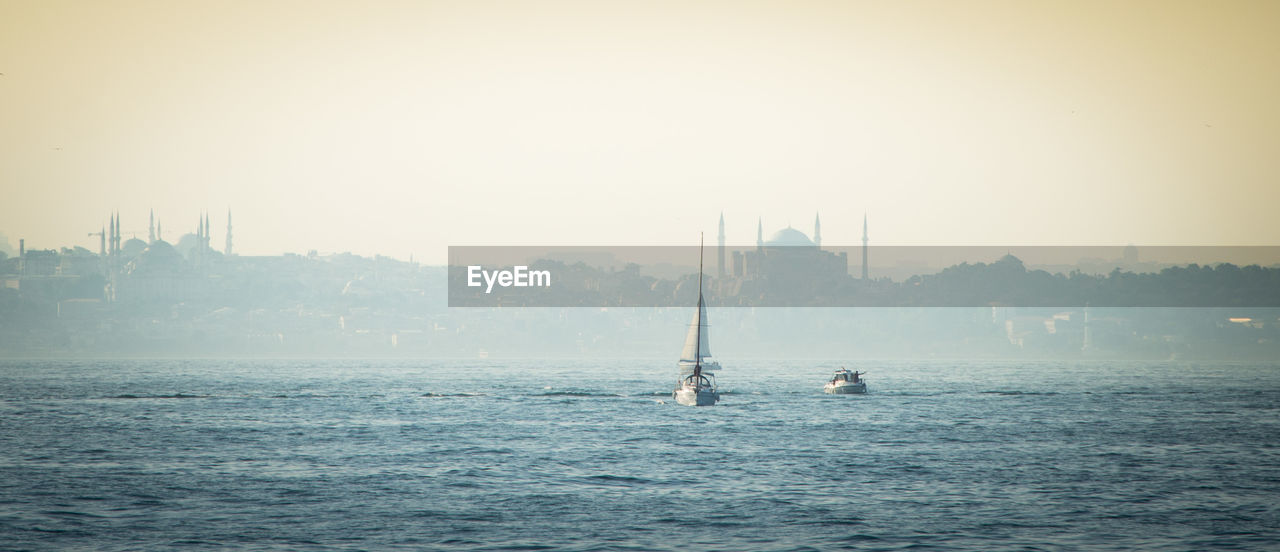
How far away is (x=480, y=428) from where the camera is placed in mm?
97875

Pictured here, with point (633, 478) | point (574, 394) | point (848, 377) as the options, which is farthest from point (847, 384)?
point (633, 478)

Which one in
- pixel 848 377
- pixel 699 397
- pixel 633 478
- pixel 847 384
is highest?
pixel 633 478

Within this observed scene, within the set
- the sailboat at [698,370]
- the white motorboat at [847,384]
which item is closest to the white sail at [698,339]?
the sailboat at [698,370]

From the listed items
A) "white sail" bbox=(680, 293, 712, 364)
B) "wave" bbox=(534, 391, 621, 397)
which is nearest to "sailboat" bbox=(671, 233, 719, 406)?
"white sail" bbox=(680, 293, 712, 364)

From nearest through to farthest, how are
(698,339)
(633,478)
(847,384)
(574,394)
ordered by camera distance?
(633,478) → (698,339) → (847,384) → (574,394)

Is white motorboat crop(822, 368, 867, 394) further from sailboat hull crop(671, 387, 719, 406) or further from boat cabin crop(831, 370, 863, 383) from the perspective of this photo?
sailboat hull crop(671, 387, 719, 406)

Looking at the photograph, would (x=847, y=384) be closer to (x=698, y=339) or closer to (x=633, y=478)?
(x=698, y=339)

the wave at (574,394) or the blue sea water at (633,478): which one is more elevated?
the blue sea water at (633,478)

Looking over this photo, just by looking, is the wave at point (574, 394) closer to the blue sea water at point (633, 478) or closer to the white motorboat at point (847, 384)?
the blue sea water at point (633, 478)

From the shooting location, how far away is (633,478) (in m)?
63.6

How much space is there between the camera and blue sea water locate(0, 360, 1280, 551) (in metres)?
46.9

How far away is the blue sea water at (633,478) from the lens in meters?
46.9

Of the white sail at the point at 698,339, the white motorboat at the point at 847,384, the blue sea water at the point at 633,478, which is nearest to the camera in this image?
the blue sea water at the point at 633,478

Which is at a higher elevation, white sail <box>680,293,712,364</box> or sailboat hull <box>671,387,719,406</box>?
white sail <box>680,293,712,364</box>
